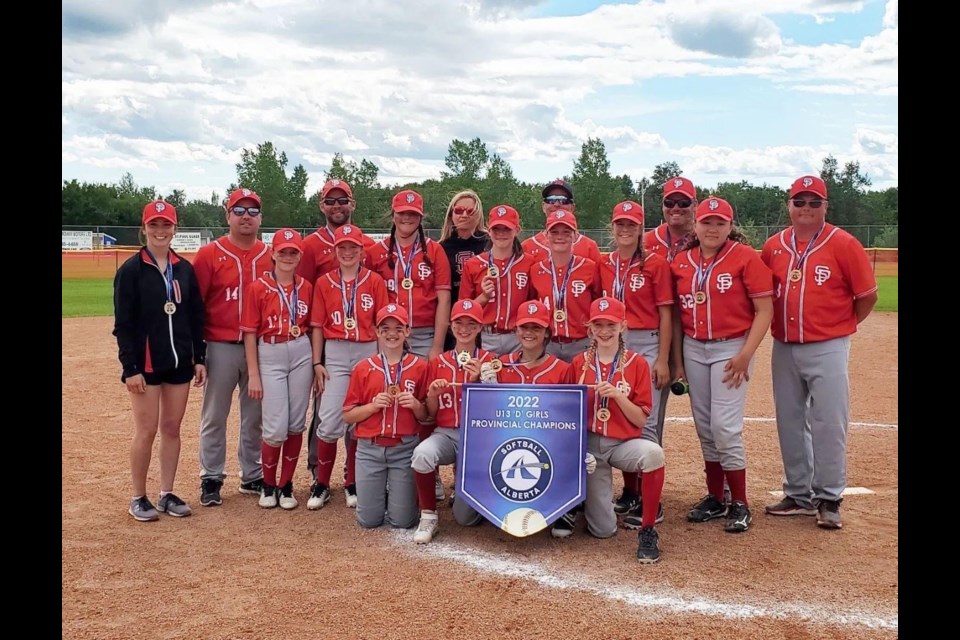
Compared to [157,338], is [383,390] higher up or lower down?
lower down

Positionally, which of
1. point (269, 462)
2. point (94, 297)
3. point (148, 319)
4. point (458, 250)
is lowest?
point (269, 462)

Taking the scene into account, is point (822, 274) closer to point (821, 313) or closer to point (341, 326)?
point (821, 313)

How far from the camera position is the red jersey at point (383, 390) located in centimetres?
513

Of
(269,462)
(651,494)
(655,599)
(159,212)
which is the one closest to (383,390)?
(269,462)

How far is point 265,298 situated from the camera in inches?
217

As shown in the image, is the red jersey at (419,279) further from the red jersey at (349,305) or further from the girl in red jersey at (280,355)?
the girl in red jersey at (280,355)

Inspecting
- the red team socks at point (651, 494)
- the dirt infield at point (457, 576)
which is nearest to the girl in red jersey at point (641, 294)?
the red team socks at point (651, 494)

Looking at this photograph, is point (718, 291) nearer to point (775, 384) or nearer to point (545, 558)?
point (775, 384)

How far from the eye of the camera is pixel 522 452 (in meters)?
4.89

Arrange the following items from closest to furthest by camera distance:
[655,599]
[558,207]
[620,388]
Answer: [655,599] < [620,388] < [558,207]

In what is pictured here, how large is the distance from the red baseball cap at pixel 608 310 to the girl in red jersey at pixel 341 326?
4.95ft

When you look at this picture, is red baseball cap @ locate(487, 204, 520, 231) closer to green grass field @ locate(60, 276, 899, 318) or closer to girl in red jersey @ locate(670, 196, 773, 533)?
girl in red jersey @ locate(670, 196, 773, 533)

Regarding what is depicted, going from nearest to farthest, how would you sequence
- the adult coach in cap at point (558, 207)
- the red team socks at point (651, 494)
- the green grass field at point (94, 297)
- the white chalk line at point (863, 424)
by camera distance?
the red team socks at point (651, 494), the adult coach in cap at point (558, 207), the white chalk line at point (863, 424), the green grass field at point (94, 297)

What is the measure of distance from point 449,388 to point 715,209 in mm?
2038
